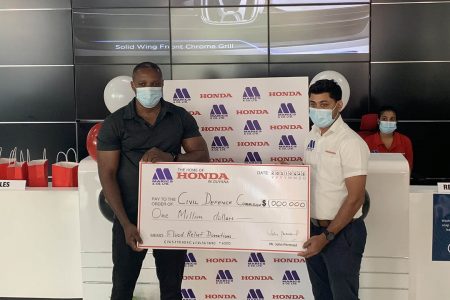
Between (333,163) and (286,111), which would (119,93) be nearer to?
(286,111)

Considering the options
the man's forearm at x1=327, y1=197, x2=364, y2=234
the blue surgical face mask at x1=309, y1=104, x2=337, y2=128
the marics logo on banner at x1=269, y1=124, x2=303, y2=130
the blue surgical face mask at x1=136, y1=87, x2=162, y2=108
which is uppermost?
the blue surgical face mask at x1=136, y1=87, x2=162, y2=108

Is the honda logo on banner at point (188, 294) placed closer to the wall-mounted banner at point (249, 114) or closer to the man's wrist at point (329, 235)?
the wall-mounted banner at point (249, 114)

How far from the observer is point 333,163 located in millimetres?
2285

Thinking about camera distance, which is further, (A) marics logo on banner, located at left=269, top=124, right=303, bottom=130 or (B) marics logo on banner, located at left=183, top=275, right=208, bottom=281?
(B) marics logo on banner, located at left=183, top=275, right=208, bottom=281

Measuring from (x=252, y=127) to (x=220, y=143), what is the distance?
191mm

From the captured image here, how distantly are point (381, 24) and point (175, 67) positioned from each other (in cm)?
206

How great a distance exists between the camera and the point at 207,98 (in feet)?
9.54

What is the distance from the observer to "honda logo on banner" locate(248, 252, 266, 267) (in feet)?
9.77

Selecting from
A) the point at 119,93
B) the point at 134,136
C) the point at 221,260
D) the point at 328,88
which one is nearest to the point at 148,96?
the point at 134,136

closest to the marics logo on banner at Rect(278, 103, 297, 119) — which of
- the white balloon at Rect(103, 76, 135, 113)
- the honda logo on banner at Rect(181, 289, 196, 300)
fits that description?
the honda logo on banner at Rect(181, 289, 196, 300)

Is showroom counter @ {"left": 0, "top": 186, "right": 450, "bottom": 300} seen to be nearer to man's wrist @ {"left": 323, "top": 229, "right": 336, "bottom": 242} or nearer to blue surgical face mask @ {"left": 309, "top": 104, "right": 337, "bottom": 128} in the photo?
man's wrist @ {"left": 323, "top": 229, "right": 336, "bottom": 242}

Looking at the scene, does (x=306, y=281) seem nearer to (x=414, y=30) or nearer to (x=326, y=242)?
(x=326, y=242)

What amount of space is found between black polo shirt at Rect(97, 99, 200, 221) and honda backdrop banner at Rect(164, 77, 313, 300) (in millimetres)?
429

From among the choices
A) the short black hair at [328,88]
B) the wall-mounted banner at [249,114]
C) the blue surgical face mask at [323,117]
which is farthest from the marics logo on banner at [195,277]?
the short black hair at [328,88]
